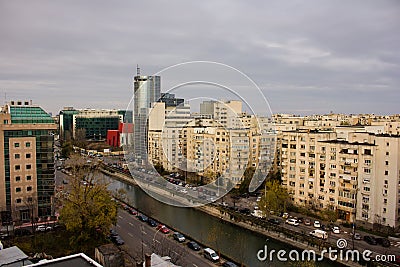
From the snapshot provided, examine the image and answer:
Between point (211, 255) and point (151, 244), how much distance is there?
824 mm

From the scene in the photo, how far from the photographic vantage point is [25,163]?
499cm

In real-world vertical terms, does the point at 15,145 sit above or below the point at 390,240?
above

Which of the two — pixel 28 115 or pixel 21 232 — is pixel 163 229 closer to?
pixel 21 232

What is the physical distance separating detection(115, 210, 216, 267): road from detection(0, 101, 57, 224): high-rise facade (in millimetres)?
1216

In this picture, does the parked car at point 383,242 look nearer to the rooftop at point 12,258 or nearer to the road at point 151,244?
the road at point 151,244

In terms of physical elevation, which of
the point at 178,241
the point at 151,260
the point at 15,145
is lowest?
the point at 178,241

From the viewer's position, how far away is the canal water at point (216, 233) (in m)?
4.01

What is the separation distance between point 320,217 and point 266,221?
91cm

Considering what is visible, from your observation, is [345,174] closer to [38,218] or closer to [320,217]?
[320,217]

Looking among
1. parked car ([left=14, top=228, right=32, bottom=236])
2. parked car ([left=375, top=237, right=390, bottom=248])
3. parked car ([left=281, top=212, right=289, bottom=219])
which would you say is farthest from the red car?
parked car ([left=375, top=237, right=390, bottom=248])

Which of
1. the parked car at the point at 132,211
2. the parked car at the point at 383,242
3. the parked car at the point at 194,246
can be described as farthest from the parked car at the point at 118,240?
the parked car at the point at 383,242

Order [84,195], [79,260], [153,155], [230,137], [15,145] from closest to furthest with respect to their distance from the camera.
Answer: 1. [79,260]
2. [84,195]
3. [15,145]
4. [230,137]
5. [153,155]

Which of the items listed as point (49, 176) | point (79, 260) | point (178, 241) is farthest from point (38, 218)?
point (79, 260)

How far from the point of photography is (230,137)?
695cm
